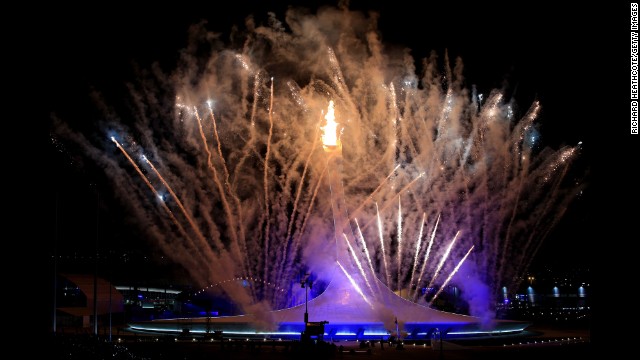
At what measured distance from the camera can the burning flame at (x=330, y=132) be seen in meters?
29.4

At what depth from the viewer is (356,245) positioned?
35.1 metres

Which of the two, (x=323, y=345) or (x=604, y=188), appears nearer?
(x=604, y=188)

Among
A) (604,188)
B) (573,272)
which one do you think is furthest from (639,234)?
(573,272)

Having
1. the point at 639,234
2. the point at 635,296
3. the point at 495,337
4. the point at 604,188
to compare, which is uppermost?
the point at 604,188

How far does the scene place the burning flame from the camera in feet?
96.5

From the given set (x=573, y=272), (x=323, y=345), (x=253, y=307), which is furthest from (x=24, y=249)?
(x=573, y=272)

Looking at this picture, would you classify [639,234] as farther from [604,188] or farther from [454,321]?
[454,321]

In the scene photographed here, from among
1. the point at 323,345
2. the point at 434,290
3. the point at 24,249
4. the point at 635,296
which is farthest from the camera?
the point at 434,290

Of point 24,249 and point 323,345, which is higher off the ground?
point 24,249

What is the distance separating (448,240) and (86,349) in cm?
2175

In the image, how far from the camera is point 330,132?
1189 inches

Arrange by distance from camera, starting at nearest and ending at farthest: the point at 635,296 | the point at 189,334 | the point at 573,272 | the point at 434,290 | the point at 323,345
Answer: the point at 635,296
the point at 323,345
the point at 189,334
the point at 434,290
the point at 573,272

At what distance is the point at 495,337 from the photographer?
33781mm

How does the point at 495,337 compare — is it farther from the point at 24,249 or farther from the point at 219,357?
the point at 24,249
